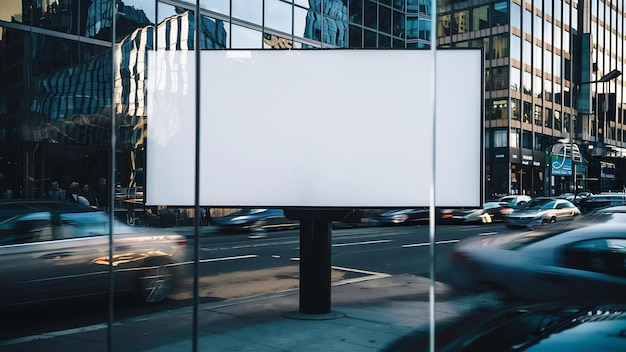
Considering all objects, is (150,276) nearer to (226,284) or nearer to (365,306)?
(226,284)

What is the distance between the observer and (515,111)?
174 feet

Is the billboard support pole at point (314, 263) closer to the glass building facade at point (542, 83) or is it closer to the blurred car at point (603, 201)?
the blurred car at point (603, 201)

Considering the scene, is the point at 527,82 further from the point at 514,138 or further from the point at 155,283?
the point at 155,283

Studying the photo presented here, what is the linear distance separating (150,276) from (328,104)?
3881 mm

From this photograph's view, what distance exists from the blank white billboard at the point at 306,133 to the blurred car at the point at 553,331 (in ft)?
7.91

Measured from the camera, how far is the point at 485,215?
86.4ft

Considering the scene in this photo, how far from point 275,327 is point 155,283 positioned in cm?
244

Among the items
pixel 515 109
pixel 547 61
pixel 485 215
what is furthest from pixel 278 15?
pixel 547 61

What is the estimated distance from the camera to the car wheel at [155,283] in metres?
7.66

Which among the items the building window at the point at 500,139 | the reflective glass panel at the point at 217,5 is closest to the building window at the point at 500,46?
the building window at the point at 500,139

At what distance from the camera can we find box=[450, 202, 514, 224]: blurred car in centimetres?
2588

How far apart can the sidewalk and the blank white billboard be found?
132 centimetres

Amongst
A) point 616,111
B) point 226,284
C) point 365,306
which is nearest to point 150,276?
point 226,284

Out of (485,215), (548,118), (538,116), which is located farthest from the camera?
(548,118)
